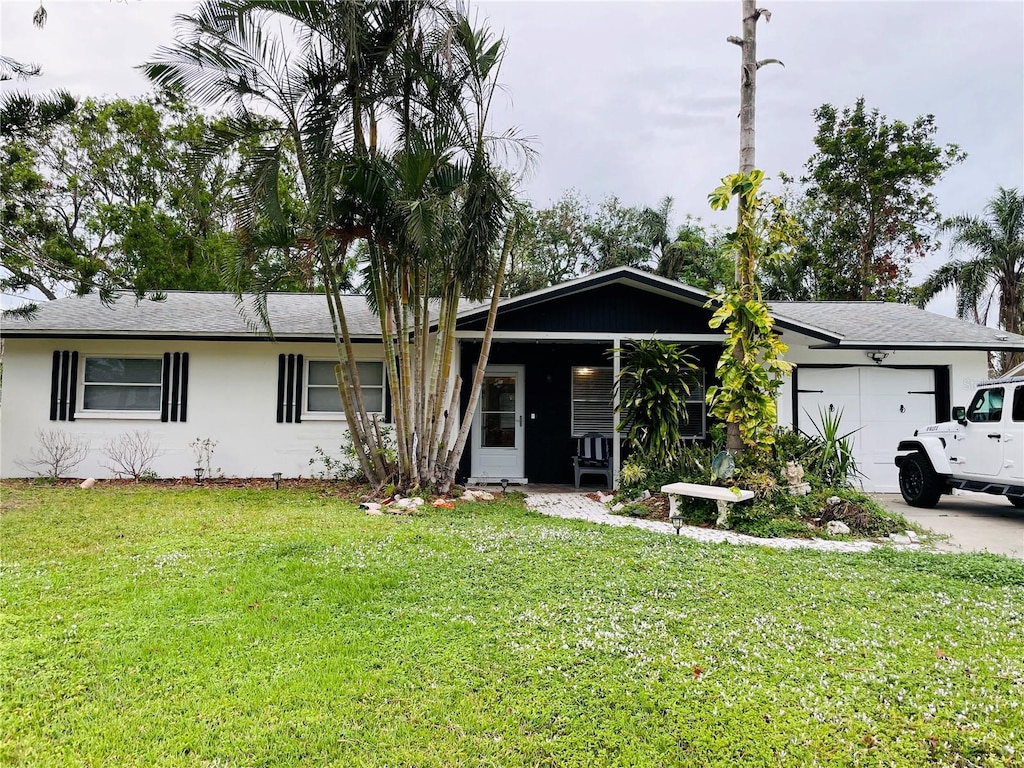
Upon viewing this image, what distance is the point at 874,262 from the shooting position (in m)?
20.5

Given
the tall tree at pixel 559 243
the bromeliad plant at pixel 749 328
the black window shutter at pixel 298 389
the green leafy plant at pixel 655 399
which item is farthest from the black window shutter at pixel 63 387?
the tall tree at pixel 559 243

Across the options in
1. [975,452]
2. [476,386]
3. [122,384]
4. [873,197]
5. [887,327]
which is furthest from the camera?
[873,197]

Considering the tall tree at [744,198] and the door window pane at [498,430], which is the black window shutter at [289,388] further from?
the tall tree at [744,198]

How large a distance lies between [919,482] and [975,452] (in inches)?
40.7

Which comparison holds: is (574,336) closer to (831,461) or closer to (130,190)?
(831,461)

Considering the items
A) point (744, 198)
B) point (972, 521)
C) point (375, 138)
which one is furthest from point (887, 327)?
point (375, 138)

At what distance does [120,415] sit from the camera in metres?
9.68

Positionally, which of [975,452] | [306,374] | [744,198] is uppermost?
[744,198]

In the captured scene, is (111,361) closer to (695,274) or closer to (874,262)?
(695,274)

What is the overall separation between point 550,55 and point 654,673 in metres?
11.9

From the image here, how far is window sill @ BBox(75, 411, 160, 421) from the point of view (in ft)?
31.6

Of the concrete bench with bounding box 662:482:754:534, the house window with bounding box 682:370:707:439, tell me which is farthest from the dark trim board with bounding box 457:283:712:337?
the concrete bench with bounding box 662:482:754:534

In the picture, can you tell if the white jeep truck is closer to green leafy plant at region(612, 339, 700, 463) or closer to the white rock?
the white rock

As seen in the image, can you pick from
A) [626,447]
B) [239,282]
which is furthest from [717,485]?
[239,282]
